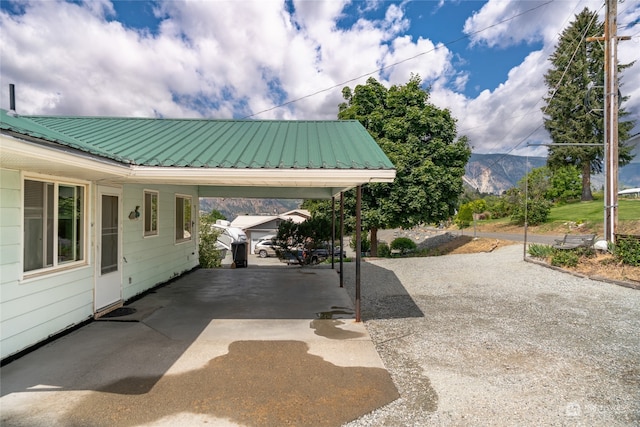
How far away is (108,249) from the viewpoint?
5.80 metres

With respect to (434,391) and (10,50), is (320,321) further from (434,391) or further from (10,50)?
(10,50)

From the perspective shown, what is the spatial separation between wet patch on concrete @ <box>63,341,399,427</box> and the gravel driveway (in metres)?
0.26

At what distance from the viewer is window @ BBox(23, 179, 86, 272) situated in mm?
4090

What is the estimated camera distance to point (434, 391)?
328 centimetres

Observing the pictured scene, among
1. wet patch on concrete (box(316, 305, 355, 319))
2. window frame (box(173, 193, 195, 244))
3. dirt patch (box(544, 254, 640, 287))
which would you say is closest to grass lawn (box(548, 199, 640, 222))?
dirt patch (box(544, 254, 640, 287))

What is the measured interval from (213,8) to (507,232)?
23079mm

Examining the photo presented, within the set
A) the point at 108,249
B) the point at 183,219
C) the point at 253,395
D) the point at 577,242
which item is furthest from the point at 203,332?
the point at 577,242

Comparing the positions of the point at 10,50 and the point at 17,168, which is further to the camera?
the point at 10,50

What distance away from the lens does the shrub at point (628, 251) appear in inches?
338

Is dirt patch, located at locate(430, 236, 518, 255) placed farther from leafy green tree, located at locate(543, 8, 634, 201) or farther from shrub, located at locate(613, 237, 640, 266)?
leafy green tree, located at locate(543, 8, 634, 201)

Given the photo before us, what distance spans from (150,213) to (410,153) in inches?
426

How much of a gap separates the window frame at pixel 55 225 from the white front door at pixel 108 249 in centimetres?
30

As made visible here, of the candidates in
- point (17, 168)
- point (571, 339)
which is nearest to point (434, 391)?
point (571, 339)

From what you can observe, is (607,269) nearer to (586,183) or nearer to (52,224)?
(52,224)
